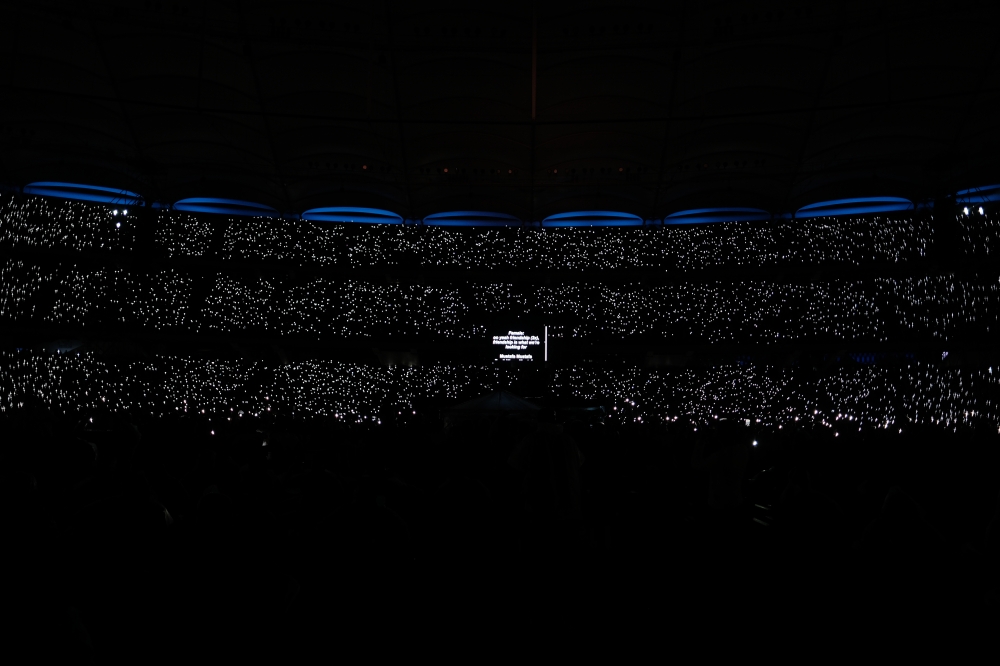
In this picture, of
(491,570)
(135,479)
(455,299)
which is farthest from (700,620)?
(455,299)

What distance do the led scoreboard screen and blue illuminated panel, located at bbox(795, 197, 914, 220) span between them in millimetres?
11686

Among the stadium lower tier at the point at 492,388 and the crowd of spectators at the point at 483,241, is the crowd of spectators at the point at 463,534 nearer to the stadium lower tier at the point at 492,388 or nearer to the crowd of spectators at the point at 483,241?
the stadium lower tier at the point at 492,388

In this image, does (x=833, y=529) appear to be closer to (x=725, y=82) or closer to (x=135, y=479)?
(x=135, y=479)

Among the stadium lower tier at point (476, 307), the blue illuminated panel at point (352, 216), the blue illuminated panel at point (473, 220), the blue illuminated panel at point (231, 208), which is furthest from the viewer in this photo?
the blue illuminated panel at point (352, 216)

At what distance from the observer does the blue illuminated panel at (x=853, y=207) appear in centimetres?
3228

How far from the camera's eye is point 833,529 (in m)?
5.07

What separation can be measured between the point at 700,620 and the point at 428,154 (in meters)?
23.6

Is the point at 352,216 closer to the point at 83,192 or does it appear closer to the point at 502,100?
the point at 83,192

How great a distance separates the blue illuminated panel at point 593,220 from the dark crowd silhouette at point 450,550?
26435 mm

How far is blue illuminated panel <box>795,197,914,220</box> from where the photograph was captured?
106 feet

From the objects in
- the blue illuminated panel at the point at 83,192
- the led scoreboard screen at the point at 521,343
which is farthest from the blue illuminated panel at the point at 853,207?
the blue illuminated panel at the point at 83,192

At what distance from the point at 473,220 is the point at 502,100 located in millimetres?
11802

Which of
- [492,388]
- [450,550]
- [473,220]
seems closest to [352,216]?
[473,220]

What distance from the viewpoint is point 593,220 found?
116 ft
